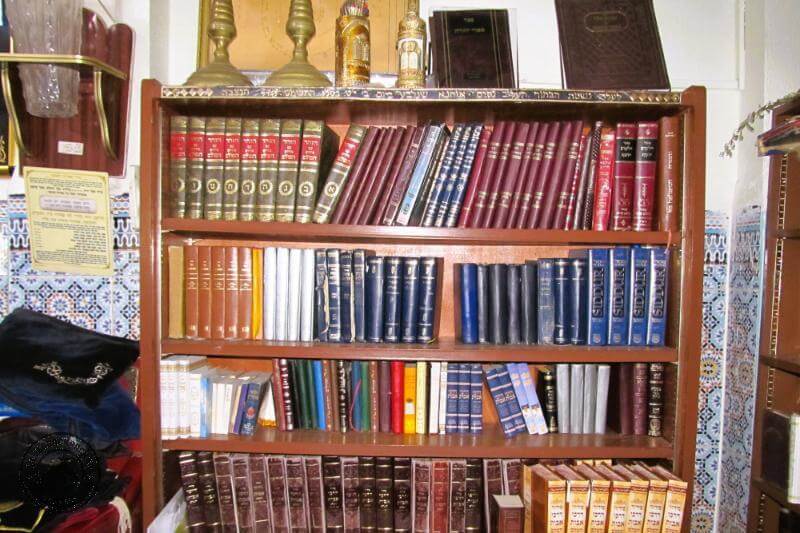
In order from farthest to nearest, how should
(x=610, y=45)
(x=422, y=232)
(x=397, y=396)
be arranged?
1. (x=610, y=45)
2. (x=397, y=396)
3. (x=422, y=232)

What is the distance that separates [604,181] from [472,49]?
576mm

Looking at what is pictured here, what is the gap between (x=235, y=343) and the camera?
139cm

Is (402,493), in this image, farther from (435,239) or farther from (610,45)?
(610,45)

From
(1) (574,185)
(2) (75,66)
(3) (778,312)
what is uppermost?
(2) (75,66)

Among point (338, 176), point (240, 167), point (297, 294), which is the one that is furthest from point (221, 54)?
point (297, 294)

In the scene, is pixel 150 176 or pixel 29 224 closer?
pixel 150 176

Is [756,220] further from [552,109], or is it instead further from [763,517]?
[763,517]

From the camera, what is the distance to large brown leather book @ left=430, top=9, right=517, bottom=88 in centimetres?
156

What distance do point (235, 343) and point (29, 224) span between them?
84 centimetres

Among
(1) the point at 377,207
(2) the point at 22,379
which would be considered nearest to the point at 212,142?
(1) the point at 377,207

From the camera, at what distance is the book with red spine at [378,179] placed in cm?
141

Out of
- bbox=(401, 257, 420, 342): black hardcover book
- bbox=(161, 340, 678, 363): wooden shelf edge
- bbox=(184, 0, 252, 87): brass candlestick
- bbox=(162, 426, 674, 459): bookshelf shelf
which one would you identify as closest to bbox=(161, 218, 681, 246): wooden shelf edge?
bbox=(401, 257, 420, 342): black hardcover book

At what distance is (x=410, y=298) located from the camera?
1435mm

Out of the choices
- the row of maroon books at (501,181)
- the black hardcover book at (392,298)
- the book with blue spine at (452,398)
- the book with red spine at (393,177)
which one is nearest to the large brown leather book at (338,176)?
the row of maroon books at (501,181)
